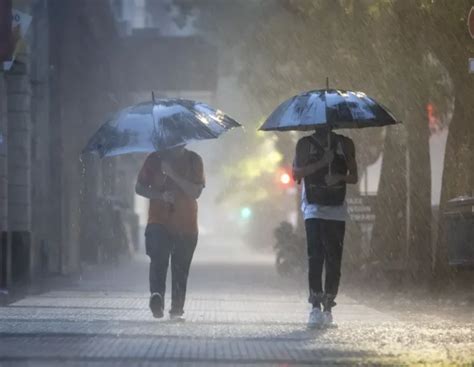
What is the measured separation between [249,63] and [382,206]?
587cm

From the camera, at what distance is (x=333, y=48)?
854 inches

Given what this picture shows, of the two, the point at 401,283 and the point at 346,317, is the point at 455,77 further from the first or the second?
the point at 346,317

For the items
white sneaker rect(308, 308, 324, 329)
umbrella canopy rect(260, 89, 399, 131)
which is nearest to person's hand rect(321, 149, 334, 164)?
umbrella canopy rect(260, 89, 399, 131)

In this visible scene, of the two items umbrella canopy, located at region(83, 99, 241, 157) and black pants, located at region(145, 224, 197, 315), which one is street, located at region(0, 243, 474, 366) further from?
umbrella canopy, located at region(83, 99, 241, 157)

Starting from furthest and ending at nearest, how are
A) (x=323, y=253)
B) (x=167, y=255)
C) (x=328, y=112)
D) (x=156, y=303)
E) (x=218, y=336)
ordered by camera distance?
(x=167, y=255) → (x=156, y=303) → (x=323, y=253) → (x=328, y=112) → (x=218, y=336)

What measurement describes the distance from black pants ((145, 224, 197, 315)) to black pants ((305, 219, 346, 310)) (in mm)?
1154

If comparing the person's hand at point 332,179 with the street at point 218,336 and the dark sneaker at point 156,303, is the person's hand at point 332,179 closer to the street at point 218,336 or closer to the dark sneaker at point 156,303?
the street at point 218,336

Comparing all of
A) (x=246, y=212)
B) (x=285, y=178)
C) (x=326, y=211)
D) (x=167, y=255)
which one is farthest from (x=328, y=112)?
(x=246, y=212)

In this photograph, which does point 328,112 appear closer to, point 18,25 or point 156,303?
point 156,303

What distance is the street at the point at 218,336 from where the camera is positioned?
816 centimetres

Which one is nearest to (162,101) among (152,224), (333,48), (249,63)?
(152,224)

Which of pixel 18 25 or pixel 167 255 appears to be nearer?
pixel 167 255

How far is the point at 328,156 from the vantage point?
10.5m

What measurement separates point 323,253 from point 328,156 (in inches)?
34.4
